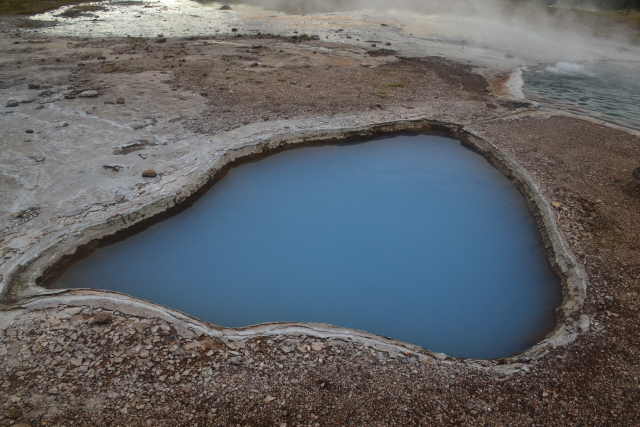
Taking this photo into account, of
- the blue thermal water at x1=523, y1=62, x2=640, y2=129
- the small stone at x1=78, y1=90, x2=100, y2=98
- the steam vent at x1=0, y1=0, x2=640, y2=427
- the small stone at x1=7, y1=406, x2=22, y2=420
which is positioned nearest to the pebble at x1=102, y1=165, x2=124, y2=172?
the steam vent at x1=0, y1=0, x2=640, y2=427

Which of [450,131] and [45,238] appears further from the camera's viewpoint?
[450,131]

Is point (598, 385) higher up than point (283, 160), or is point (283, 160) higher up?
point (283, 160)

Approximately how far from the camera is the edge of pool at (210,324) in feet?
14.3

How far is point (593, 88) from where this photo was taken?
45.5ft

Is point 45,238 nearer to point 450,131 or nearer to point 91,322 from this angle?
point 91,322

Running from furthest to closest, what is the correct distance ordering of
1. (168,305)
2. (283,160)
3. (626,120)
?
(626,120)
(283,160)
(168,305)

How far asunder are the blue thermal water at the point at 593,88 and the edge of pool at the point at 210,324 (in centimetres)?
581

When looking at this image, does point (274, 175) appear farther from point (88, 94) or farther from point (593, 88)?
point (593, 88)

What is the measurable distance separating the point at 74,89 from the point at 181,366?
29.9ft

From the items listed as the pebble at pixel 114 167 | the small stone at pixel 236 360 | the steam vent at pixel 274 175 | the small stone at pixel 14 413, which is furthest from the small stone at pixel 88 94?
the small stone at pixel 236 360

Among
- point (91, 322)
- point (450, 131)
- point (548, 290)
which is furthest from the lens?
point (450, 131)

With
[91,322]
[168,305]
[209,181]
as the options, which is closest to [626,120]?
[209,181]

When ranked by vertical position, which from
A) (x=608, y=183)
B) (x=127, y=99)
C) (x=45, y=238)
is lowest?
(x=45, y=238)

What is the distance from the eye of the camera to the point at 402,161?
28.8 ft
